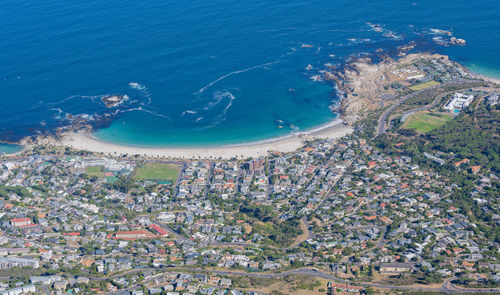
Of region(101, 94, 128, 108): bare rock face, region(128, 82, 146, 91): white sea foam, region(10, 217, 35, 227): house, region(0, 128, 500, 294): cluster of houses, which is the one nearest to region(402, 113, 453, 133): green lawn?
region(0, 128, 500, 294): cluster of houses

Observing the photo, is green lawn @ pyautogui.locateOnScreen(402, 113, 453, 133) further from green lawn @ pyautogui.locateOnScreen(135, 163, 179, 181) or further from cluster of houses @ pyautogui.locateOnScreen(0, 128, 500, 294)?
green lawn @ pyautogui.locateOnScreen(135, 163, 179, 181)

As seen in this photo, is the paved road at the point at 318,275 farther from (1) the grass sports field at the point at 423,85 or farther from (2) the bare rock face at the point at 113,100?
(1) the grass sports field at the point at 423,85

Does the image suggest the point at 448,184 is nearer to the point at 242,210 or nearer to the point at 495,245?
the point at 495,245

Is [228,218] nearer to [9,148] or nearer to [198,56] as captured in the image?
[9,148]

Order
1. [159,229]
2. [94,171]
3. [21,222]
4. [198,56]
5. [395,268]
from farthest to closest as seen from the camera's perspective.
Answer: [198,56] < [94,171] < [21,222] < [159,229] < [395,268]

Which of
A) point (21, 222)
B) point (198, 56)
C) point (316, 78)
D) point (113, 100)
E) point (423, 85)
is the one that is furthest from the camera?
point (198, 56)

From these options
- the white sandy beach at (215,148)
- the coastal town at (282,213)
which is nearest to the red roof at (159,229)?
the coastal town at (282,213)

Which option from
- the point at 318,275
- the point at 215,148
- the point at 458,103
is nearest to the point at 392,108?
the point at 458,103
